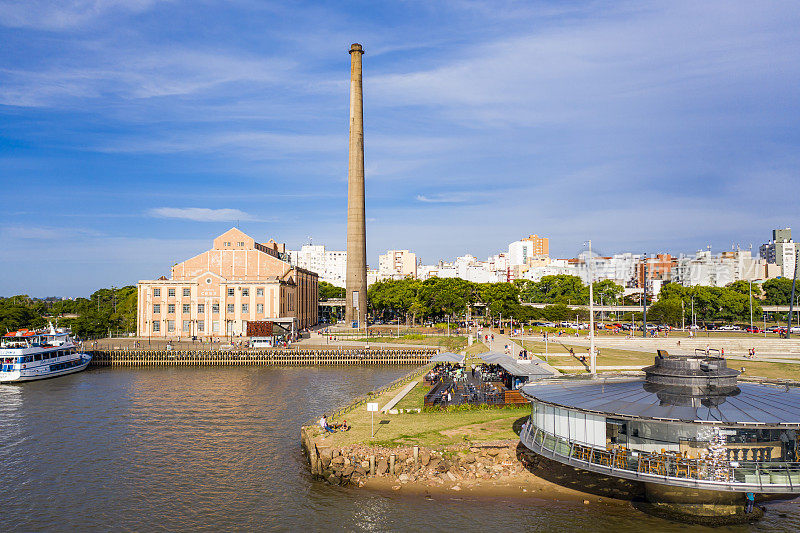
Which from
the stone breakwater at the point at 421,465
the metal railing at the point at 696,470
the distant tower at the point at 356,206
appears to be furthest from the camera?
the distant tower at the point at 356,206

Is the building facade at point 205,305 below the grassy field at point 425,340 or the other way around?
the other way around

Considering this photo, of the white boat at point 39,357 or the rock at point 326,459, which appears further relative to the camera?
the white boat at point 39,357

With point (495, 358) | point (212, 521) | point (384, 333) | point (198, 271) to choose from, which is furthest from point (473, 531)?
point (198, 271)

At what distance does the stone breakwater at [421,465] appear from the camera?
100ft

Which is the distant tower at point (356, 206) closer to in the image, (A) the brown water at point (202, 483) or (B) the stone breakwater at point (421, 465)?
(A) the brown water at point (202, 483)

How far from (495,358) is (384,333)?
66.1 meters

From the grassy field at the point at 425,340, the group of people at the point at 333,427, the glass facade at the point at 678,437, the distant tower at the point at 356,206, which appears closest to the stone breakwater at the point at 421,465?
the group of people at the point at 333,427

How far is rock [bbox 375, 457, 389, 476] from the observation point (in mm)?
30938

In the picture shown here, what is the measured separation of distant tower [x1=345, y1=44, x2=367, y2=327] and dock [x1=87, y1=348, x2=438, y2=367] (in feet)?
122

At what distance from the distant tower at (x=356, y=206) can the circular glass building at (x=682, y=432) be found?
99030 mm

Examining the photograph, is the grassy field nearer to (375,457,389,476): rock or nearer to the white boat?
the white boat

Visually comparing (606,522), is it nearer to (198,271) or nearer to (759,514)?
A: (759,514)

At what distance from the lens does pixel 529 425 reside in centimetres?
2800

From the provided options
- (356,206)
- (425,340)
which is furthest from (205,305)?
(425,340)
